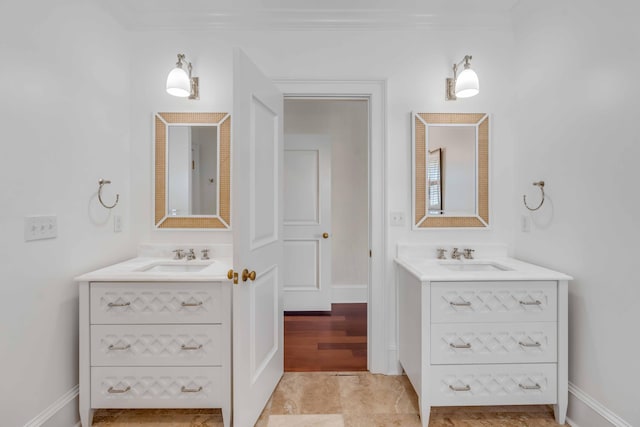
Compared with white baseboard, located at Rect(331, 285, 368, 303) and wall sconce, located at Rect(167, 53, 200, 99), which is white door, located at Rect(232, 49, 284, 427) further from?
white baseboard, located at Rect(331, 285, 368, 303)

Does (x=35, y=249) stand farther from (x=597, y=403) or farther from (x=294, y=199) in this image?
(x=597, y=403)

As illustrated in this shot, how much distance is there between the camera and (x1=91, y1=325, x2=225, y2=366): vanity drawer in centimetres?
177

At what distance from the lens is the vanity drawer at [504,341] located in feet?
5.87

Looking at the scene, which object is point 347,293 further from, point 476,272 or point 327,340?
point 476,272

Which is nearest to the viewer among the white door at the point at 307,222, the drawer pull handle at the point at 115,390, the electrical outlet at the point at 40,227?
the electrical outlet at the point at 40,227

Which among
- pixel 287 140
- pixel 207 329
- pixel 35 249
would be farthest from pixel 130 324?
pixel 287 140

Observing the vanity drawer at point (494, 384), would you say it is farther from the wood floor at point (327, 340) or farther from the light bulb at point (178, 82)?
the light bulb at point (178, 82)

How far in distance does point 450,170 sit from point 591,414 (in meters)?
1.56

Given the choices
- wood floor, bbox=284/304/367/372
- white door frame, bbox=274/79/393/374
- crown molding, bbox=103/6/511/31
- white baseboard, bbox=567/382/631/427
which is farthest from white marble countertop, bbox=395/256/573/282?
crown molding, bbox=103/6/511/31

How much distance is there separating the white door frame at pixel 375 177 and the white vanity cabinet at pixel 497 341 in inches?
23.8

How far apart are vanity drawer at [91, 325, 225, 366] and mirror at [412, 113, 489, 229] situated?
152 centimetres

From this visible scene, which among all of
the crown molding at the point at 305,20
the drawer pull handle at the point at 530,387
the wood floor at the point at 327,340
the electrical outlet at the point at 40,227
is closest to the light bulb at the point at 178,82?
the crown molding at the point at 305,20

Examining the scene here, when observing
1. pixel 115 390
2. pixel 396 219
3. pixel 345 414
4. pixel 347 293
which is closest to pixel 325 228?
pixel 347 293

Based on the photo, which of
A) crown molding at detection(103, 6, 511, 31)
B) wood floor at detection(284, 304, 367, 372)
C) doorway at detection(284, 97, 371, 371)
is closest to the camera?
crown molding at detection(103, 6, 511, 31)
